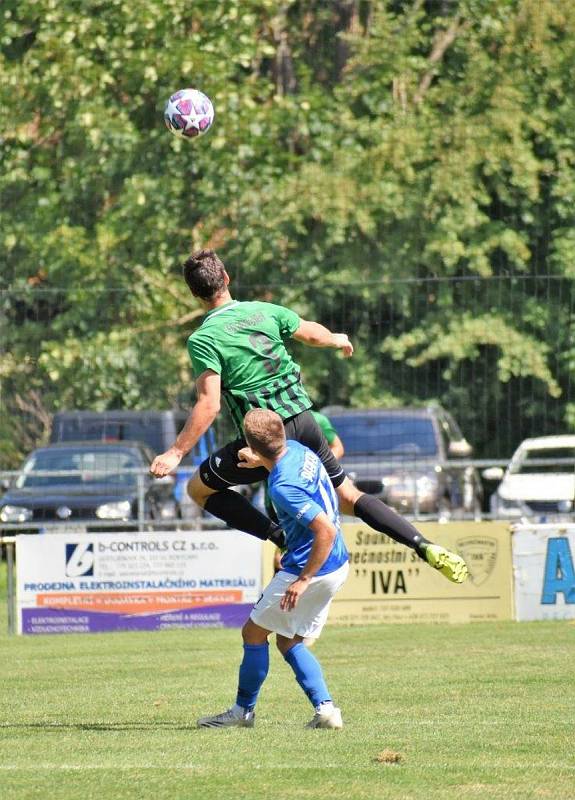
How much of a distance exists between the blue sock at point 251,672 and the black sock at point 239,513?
2.67ft

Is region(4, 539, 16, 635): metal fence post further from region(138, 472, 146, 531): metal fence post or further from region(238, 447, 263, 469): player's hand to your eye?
region(238, 447, 263, 469): player's hand

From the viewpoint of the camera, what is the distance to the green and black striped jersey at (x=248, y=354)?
25.1 feet

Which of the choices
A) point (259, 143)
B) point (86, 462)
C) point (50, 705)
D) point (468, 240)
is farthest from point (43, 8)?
point (50, 705)

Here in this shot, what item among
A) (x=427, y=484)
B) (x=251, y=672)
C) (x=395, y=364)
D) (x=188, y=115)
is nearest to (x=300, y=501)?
(x=251, y=672)

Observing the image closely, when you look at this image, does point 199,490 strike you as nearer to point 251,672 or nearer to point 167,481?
point 251,672

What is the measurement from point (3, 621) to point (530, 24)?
12302mm

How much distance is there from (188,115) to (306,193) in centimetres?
893

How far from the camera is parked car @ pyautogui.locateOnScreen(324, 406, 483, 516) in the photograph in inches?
656

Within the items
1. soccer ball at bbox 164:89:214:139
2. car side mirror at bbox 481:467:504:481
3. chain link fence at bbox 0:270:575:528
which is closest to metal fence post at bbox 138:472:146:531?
chain link fence at bbox 0:270:575:528

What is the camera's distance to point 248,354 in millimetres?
7719

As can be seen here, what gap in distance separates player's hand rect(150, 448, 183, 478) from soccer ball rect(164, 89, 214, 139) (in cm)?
477

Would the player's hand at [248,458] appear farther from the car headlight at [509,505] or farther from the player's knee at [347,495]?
the car headlight at [509,505]

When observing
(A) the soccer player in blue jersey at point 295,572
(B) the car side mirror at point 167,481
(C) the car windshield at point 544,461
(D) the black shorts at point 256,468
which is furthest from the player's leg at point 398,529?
(B) the car side mirror at point 167,481

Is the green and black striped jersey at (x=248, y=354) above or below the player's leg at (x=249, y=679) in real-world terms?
above
